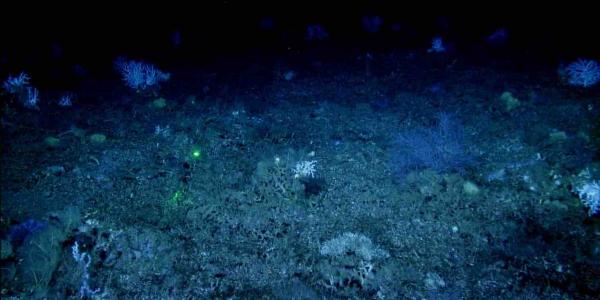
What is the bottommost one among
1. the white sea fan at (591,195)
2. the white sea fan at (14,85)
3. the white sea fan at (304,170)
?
the white sea fan at (591,195)

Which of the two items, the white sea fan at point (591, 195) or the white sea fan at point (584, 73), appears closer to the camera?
the white sea fan at point (591, 195)

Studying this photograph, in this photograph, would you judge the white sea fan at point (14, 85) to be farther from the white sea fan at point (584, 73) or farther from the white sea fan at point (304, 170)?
the white sea fan at point (584, 73)

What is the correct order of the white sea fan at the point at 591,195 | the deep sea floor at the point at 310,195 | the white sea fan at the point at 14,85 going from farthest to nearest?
the white sea fan at the point at 14,85
the white sea fan at the point at 591,195
the deep sea floor at the point at 310,195

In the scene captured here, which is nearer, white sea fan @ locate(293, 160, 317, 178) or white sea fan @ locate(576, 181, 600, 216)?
white sea fan @ locate(576, 181, 600, 216)

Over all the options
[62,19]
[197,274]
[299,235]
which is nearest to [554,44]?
[299,235]

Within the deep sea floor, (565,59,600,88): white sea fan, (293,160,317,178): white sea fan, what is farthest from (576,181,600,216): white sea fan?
(293,160,317,178): white sea fan

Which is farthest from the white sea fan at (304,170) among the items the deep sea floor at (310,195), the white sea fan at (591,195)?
the white sea fan at (591,195)

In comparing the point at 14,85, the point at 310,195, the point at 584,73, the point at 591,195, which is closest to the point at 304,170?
the point at 310,195

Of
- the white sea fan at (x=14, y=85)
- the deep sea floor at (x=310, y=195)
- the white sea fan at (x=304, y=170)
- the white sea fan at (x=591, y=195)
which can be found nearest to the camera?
the deep sea floor at (x=310, y=195)

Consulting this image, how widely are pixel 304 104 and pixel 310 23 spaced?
13.9ft

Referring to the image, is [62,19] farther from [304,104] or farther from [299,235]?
[299,235]

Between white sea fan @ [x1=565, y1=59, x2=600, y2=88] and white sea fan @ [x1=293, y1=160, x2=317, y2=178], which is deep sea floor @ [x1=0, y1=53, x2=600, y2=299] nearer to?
white sea fan @ [x1=293, y1=160, x2=317, y2=178]

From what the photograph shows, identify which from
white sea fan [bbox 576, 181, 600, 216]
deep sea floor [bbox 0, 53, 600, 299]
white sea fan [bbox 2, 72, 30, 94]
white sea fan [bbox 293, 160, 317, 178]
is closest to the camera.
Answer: deep sea floor [bbox 0, 53, 600, 299]

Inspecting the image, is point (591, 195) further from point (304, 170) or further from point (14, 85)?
point (14, 85)
